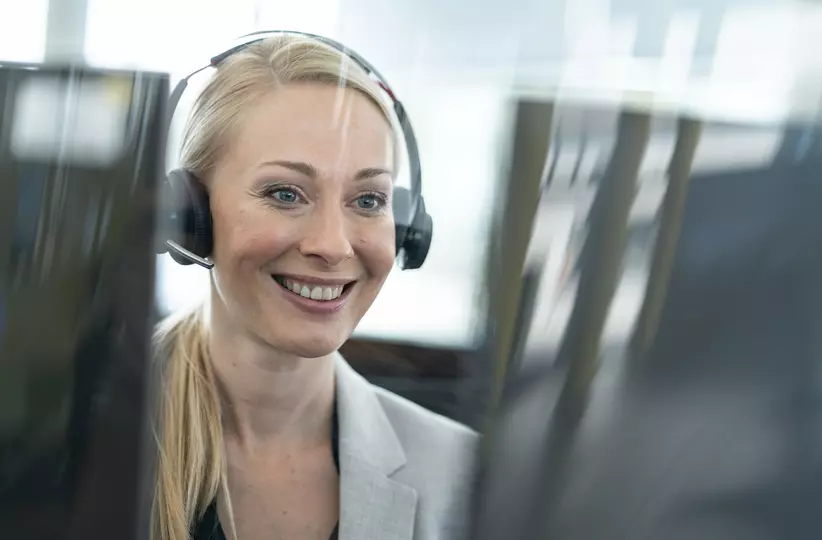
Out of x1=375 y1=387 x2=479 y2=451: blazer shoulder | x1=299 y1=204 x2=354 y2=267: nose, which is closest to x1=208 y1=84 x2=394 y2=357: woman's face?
x1=299 y1=204 x2=354 y2=267: nose

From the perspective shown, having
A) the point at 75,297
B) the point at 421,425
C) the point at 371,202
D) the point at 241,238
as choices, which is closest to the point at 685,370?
the point at 421,425

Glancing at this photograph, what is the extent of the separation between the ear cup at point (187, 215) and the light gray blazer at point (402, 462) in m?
0.19

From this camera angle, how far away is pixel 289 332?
31.6 inches

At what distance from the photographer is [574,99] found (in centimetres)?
88

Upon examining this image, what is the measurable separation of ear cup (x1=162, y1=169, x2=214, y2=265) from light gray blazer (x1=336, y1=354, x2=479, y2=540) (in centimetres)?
19

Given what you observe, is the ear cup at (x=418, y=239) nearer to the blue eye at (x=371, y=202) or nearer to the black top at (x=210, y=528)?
the blue eye at (x=371, y=202)

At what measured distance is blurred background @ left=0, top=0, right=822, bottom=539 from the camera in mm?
834

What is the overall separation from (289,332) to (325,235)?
113 mm

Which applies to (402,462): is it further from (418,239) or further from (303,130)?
(303,130)

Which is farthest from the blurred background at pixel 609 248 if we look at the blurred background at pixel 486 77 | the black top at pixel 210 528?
the black top at pixel 210 528

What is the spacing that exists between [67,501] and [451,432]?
396 mm

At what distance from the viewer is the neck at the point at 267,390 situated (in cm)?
81

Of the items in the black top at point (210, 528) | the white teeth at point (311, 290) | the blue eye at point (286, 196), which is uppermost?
the blue eye at point (286, 196)

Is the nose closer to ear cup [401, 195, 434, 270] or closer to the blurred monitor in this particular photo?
ear cup [401, 195, 434, 270]
